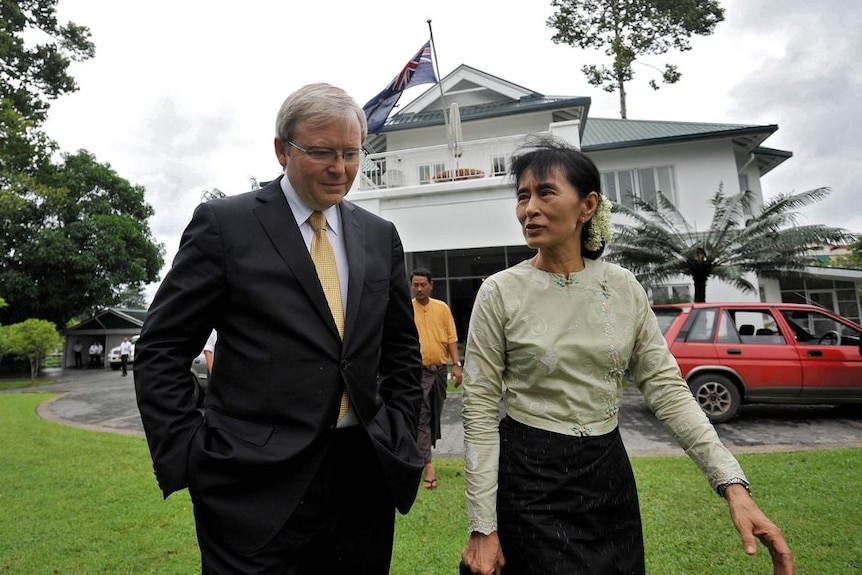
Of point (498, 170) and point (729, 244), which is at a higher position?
point (498, 170)

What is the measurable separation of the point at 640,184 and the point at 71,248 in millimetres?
24630

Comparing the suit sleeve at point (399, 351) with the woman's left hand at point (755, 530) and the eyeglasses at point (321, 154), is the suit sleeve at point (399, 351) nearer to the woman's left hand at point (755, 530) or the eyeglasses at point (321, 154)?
the eyeglasses at point (321, 154)

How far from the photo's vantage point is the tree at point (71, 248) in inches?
851

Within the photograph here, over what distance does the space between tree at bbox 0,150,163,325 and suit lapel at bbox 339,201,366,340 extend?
24.2 meters

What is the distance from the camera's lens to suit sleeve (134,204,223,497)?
4.33ft

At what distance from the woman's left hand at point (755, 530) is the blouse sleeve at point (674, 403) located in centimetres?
6

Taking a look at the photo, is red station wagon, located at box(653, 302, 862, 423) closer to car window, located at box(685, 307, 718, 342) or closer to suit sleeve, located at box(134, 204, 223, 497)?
car window, located at box(685, 307, 718, 342)

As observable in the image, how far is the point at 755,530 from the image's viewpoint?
4.27 ft

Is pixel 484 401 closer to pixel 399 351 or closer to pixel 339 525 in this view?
pixel 399 351

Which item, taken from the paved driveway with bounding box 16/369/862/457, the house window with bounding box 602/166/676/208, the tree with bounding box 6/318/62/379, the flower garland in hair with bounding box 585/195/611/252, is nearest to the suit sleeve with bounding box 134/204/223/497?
the flower garland in hair with bounding box 585/195/611/252

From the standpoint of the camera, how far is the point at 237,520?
132 cm

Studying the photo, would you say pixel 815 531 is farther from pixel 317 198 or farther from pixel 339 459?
pixel 317 198

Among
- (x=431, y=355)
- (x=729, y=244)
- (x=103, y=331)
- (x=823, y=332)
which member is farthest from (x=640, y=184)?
(x=103, y=331)

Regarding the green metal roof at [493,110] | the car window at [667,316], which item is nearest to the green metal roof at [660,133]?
the green metal roof at [493,110]
